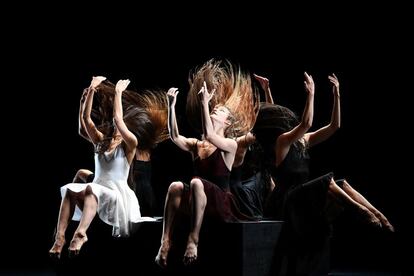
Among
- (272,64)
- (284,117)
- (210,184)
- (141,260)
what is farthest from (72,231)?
(272,64)

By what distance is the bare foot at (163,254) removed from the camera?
458 centimetres

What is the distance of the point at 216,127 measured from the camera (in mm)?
4934

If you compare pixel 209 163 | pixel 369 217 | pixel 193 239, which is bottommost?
pixel 193 239

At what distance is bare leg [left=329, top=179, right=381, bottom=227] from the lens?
14.9 feet

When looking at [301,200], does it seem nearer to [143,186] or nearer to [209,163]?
[209,163]

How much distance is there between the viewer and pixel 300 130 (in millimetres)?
4715

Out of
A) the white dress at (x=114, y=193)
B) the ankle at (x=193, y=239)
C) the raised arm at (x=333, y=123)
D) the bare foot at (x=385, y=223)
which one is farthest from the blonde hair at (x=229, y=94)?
the bare foot at (x=385, y=223)

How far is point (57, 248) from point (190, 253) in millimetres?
851

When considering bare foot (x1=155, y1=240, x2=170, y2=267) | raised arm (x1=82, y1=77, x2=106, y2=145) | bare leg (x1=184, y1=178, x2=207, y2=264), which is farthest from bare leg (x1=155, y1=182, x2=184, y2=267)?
raised arm (x1=82, y1=77, x2=106, y2=145)

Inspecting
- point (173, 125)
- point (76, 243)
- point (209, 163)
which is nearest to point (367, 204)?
point (209, 163)

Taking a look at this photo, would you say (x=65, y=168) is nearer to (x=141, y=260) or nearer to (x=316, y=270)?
(x=141, y=260)

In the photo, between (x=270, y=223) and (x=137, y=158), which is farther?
(x=137, y=158)

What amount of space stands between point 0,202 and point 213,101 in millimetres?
2437

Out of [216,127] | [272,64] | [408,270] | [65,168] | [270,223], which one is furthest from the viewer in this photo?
[65,168]
